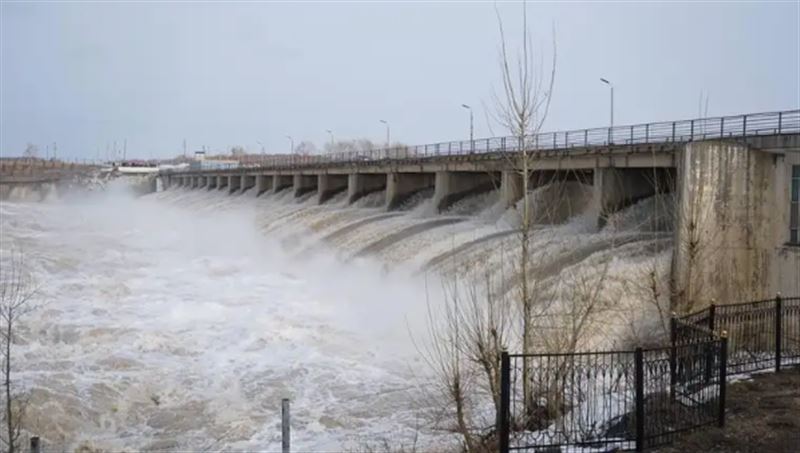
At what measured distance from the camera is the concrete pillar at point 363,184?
1985 inches

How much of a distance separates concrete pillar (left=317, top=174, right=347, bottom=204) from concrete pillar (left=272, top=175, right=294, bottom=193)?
13.8m

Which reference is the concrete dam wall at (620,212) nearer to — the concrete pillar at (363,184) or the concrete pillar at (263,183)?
the concrete pillar at (363,184)

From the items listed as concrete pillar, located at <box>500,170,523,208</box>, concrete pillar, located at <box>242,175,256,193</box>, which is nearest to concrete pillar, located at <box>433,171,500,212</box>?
concrete pillar, located at <box>500,170,523,208</box>

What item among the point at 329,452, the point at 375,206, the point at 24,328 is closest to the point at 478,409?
the point at 329,452

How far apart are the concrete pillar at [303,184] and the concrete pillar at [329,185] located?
212 inches

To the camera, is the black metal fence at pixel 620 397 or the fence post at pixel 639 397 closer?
the fence post at pixel 639 397

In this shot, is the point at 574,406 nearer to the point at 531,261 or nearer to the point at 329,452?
the point at 329,452

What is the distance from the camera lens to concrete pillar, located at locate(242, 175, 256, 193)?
80338 mm

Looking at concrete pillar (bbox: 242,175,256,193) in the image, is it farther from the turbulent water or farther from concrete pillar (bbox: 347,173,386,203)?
the turbulent water

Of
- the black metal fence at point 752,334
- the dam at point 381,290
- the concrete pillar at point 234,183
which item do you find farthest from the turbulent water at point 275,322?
the concrete pillar at point 234,183

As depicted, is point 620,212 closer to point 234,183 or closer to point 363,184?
point 363,184

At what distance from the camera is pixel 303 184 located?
2534 inches

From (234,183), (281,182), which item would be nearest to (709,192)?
(281,182)

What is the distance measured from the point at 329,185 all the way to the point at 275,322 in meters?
36.0
